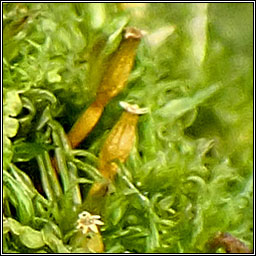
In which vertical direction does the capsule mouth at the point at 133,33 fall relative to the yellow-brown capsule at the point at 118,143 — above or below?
above

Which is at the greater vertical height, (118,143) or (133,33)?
(133,33)

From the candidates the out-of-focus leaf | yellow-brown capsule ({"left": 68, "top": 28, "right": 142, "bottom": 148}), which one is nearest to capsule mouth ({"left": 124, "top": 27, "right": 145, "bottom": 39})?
yellow-brown capsule ({"left": 68, "top": 28, "right": 142, "bottom": 148})

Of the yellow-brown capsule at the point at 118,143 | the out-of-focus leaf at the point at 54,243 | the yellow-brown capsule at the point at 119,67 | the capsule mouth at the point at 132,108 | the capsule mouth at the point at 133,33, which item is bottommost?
the out-of-focus leaf at the point at 54,243

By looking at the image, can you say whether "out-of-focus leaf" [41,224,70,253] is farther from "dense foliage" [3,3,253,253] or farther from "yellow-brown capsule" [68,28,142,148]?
"yellow-brown capsule" [68,28,142,148]

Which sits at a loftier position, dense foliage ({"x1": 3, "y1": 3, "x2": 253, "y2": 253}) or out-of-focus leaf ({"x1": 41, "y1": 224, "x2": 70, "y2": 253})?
dense foliage ({"x1": 3, "y1": 3, "x2": 253, "y2": 253})

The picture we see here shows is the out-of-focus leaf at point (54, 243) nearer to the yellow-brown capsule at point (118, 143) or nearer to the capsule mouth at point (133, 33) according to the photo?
the yellow-brown capsule at point (118, 143)

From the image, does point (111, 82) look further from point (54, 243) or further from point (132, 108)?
point (54, 243)

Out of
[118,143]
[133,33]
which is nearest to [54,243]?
[118,143]

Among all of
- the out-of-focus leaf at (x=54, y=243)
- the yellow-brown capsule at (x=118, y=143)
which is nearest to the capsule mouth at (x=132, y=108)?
the yellow-brown capsule at (x=118, y=143)

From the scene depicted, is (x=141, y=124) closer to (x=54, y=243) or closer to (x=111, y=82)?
(x=111, y=82)
